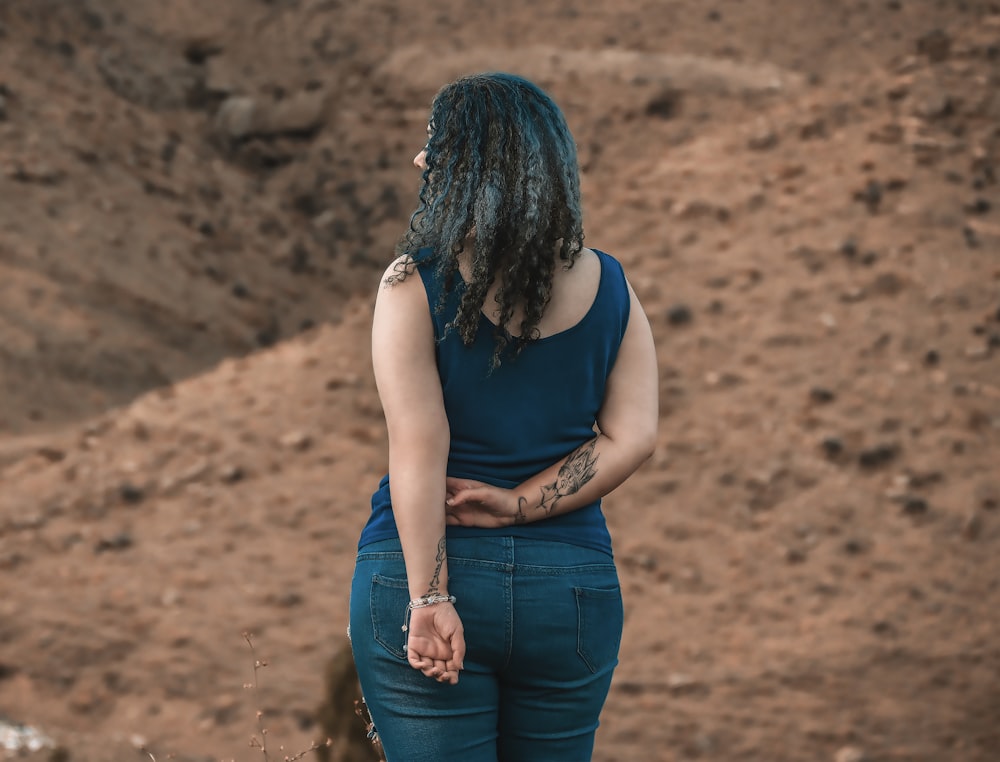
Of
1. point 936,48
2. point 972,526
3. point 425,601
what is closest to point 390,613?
point 425,601

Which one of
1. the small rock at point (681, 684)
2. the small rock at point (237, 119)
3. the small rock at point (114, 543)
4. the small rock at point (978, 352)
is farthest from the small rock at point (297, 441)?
the small rock at point (237, 119)

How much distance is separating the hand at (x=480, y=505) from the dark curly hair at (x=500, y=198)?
0.22m

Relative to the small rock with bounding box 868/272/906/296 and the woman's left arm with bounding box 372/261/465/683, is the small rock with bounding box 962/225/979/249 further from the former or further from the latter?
the woman's left arm with bounding box 372/261/465/683

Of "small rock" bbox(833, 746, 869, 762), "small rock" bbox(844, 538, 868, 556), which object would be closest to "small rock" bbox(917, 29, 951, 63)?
"small rock" bbox(844, 538, 868, 556)

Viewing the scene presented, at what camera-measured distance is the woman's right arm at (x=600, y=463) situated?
81.0 inches

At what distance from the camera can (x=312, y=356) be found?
36.8 feet

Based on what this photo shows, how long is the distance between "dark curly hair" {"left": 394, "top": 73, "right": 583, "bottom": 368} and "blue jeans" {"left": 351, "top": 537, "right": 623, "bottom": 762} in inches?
14.5

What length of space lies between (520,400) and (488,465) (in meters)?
0.13

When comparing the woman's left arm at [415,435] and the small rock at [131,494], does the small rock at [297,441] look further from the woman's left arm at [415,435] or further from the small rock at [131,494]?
the woman's left arm at [415,435]

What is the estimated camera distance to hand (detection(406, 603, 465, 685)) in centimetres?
196

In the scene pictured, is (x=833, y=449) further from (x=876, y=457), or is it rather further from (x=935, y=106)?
(x=935, y=106)

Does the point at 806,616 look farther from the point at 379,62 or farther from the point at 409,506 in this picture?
the point at 379,62

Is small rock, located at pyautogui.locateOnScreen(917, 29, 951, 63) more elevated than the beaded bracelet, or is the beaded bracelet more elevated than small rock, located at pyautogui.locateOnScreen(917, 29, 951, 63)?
small rock, located at pyautogui.locateOnScreen(917, 29, 951, 63)

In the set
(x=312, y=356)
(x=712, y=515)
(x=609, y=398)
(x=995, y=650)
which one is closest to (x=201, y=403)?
(x=312, y=356)
